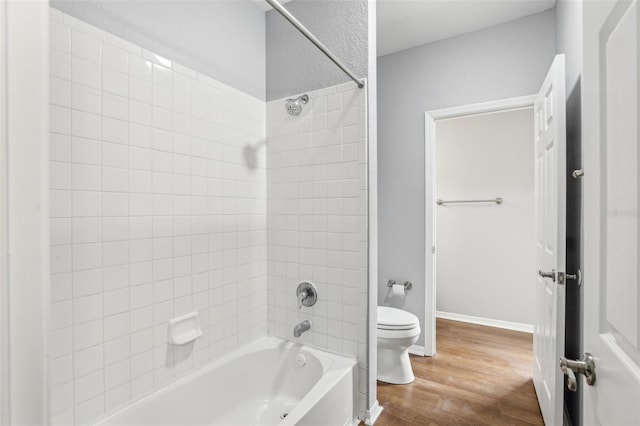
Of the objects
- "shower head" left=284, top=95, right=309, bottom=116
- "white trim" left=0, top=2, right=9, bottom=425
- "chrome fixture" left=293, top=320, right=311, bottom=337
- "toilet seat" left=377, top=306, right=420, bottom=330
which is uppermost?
"shower head" left=284, top=95, right=309, bottom=116

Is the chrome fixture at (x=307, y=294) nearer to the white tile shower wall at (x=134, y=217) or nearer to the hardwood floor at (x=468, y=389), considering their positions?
the white tile shower wall at (x=134, y=217)

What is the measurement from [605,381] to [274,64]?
2119mm

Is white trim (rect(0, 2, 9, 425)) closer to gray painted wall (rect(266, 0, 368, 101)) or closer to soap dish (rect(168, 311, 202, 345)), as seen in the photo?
soap dish (rect(168, 311, 202, 345))

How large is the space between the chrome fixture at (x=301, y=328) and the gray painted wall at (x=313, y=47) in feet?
4.59

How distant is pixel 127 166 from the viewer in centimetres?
133

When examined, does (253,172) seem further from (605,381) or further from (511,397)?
(511,397)

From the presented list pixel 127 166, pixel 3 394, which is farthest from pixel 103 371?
pixel 3 394

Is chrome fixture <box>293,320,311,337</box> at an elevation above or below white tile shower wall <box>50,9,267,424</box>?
below

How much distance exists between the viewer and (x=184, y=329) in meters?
1.54

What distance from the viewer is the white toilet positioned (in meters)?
2.10

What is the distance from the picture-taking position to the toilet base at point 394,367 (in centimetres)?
217

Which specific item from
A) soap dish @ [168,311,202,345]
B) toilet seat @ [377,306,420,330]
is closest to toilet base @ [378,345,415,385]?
toilet seat @ [377,306,420,330]

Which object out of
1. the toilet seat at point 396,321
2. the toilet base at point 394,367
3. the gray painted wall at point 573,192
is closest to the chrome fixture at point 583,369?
the gray painted wall at point 573,192

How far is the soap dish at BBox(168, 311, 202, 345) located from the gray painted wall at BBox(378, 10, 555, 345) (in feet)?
5.52
